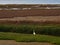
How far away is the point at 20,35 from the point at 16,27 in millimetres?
1796

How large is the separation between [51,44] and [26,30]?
3791 millimetres

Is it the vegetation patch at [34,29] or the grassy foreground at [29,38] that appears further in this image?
the vegetation patch at [34,29]

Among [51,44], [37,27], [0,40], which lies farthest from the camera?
[37,27]

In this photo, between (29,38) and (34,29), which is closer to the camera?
(29,38)

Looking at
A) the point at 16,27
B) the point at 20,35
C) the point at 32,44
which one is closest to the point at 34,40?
the point at 32,44

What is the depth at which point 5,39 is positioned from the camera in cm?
1823

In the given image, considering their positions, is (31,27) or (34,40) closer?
(34,40)

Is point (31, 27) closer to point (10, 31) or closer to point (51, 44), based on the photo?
point (10, 31)

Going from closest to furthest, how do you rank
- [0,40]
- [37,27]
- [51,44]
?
[51,44] → [0,40] → [37,27]

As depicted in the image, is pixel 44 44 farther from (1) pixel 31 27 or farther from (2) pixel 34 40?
(1) pixel 31 27

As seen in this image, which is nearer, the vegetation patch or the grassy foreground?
the grassy foreground

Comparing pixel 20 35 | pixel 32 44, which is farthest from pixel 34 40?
pixel 20 35

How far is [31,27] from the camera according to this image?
19.9 m

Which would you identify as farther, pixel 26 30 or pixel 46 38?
pixel 26 30
